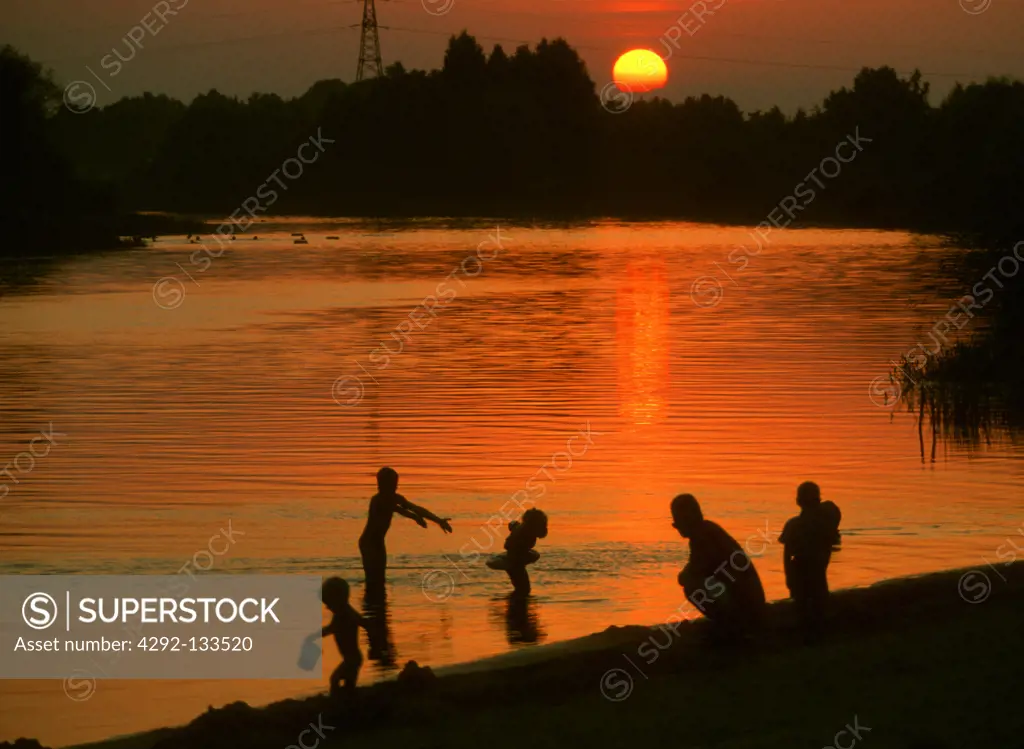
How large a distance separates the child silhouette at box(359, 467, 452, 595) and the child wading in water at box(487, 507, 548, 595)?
661 millimetres

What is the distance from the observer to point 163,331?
46.1 meters

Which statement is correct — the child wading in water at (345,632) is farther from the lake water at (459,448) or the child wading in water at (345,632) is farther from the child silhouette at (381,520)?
the child silhouette at (381,520)

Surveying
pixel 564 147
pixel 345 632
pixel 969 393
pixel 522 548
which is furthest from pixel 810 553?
pixel 564 147

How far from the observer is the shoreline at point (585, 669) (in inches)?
423

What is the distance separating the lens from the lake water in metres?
16.2

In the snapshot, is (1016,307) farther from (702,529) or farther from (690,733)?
(690,733)

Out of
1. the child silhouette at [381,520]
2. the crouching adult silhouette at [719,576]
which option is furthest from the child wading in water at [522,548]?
the crouching adult silhouette at [719,576]

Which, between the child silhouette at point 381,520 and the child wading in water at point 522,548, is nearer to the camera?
the child silhouette at point 381,520

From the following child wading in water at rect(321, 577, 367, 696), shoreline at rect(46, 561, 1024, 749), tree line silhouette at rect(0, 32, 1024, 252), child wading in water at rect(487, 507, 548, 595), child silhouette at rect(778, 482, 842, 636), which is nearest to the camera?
shoreline at rect(46, 561, 1024, 749)

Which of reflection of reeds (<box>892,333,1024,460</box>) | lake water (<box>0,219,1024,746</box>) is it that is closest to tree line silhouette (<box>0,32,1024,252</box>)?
lake water (<box>0,219,1024,746</box>)

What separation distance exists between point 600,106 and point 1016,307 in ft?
422

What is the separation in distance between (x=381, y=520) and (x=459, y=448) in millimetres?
9575

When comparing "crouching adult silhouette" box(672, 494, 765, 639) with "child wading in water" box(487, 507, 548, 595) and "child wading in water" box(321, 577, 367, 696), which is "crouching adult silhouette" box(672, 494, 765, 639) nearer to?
"child wading in water" box(321, 577, 367, 696)

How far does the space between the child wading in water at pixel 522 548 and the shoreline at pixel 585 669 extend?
6.18 ft
